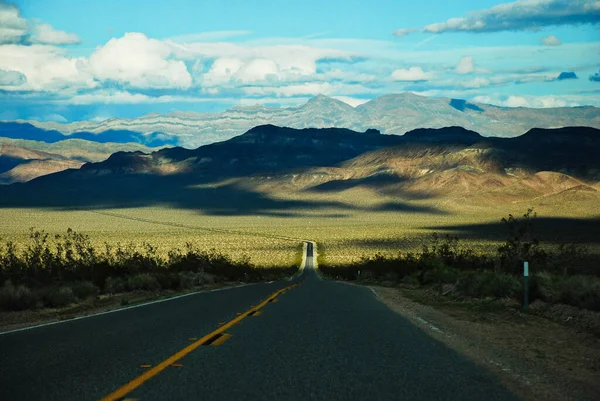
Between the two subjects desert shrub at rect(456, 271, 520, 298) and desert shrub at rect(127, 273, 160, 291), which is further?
desert shrub at rect(127, 273, 160, 291)

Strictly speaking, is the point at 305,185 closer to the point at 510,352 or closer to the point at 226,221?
the point at 226,221

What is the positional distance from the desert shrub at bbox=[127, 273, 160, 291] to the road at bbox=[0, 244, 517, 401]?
9752mm

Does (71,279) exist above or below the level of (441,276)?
above

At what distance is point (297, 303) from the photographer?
1717cm

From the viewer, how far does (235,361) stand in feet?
28.8

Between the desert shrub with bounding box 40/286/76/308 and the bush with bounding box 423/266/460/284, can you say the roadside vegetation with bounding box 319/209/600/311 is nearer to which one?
the bush with bounding box 423/266/460/284

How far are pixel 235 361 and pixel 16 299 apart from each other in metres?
9.45

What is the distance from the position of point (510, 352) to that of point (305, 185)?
18863 cm

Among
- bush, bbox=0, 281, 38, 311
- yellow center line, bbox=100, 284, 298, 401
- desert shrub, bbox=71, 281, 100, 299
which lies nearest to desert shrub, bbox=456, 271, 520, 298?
yellow center line, bbox=100, 284, 298, 401

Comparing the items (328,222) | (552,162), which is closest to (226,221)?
(328,222)

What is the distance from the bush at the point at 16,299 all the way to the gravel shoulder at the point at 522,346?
842 cm

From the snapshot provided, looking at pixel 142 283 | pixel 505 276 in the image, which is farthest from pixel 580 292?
pixel 142 283

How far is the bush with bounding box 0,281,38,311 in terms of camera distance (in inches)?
640

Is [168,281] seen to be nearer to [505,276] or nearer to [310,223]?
[505,276]
